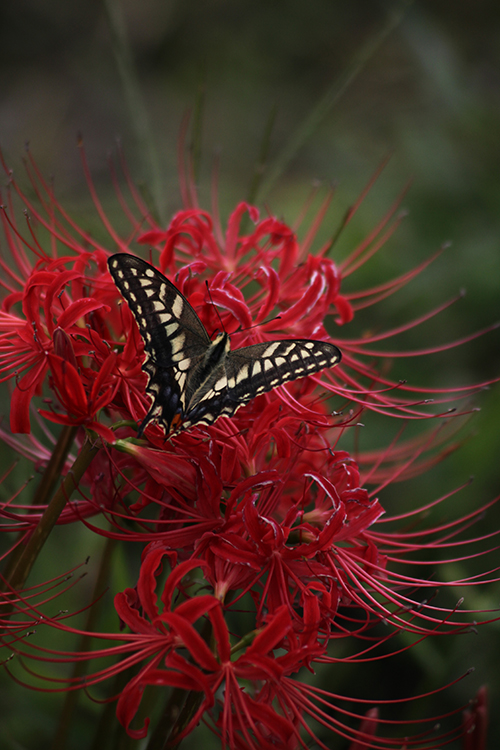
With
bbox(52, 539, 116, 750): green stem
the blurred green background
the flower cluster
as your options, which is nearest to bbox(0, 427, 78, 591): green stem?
the flower cluster

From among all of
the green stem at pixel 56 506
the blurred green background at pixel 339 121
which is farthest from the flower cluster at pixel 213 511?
the blurred green background at pixel 339 121

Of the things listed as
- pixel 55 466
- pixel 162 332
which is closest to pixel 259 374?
pixel 162 332

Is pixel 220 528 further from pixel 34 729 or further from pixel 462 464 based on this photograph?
pixel 462 464

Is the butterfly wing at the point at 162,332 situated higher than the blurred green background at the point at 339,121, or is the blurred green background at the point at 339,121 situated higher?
the blurred green background at the point at 339,121

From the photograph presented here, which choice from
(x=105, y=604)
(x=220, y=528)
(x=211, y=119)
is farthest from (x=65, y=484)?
(x=211, y=119)

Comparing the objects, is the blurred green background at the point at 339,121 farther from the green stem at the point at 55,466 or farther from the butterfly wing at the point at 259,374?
the butterfly wing at the point at 259,374

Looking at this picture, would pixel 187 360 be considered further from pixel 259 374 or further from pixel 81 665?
pixel 81 665
